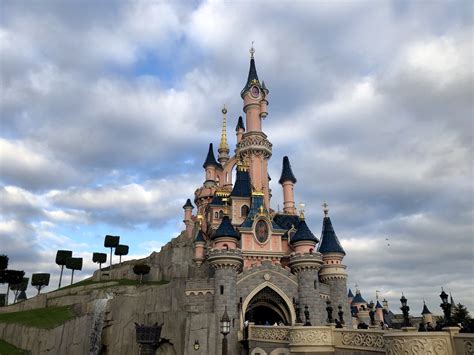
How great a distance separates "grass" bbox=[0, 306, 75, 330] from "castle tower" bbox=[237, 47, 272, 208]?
83.3ft

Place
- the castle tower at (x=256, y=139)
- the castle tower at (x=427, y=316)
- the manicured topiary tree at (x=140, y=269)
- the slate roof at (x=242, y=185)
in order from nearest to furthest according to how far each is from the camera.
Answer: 1. the castle tower at (x=427, y=316)
2. the slate roof at (x=242, y=185)
3. the castle tower at (x=256, y=139)
4. the manicured topiary tree at (x=140, y=269)

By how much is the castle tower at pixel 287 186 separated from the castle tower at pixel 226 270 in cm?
1533

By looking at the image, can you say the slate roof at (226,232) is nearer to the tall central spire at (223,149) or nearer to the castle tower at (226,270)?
the castle tower at (226,270)

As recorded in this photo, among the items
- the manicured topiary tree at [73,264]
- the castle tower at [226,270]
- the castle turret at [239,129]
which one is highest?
the castle turret at [239,129]

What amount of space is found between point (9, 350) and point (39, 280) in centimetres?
2331

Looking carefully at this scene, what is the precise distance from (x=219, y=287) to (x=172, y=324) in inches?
215

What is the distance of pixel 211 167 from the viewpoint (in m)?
61.9

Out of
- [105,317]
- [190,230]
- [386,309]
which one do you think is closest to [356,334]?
[105,317]

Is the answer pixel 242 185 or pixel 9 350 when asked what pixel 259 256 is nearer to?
pixel 242 185

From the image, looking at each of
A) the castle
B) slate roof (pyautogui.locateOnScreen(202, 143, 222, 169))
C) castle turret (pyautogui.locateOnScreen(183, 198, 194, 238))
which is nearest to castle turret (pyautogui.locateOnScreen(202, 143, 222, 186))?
slate roof (pyautogui.locateOnScreen(202, 143, 222, 169))

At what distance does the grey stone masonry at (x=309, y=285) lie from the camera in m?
34.3

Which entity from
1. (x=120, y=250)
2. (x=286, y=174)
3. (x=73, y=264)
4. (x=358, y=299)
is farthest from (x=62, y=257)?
(x=358, y=299)

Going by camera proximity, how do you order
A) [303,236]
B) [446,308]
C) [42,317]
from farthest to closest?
1. [42,317]
2. [303,236]
3. [446,308]

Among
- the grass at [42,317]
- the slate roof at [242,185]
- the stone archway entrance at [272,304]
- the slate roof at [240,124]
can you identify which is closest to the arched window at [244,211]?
the slate roof at [242,185]
